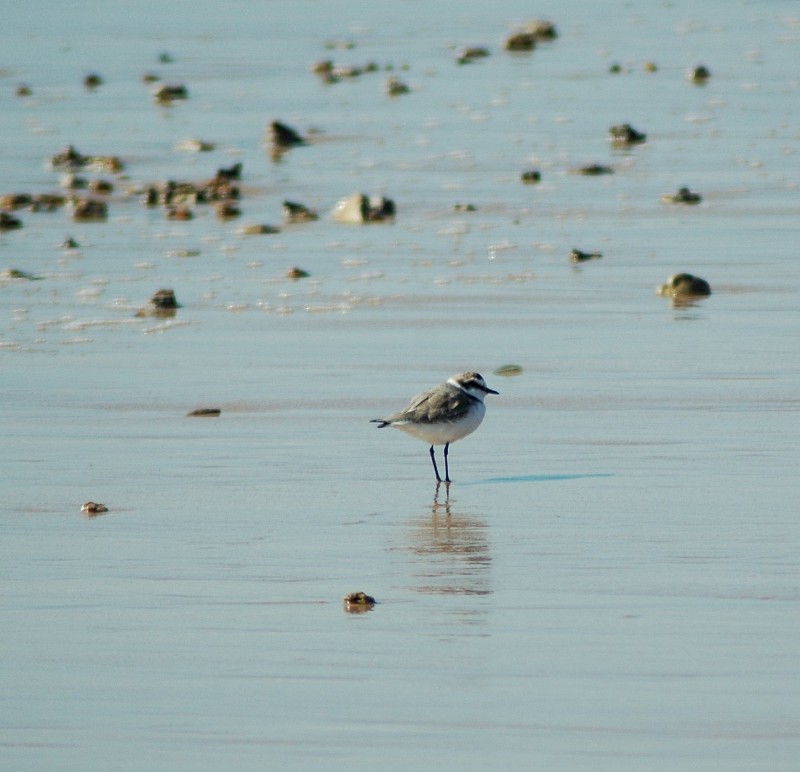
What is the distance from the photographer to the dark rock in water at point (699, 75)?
2523 cm

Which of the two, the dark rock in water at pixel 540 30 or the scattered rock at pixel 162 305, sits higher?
the dark rock in water at pixel 540 30

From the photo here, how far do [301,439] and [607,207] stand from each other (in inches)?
301

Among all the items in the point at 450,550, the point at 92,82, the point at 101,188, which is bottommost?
the point at 450,550

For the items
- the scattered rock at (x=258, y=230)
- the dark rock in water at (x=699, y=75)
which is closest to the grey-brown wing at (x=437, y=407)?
the scattered rock at (x=258, y=230)

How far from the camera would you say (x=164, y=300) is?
12188 millimetres

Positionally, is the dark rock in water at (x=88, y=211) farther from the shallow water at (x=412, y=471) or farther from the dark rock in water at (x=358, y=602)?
the dark rock in water at (x=358, y=602)

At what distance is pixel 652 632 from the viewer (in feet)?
18.4

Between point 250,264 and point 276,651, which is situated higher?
point 250,264

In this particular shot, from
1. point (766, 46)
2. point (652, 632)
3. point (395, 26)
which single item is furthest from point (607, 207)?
point (395, 26)

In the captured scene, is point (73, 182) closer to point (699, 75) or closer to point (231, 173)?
point (231, 173)

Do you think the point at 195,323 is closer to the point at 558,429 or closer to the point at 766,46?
the point at 558,429

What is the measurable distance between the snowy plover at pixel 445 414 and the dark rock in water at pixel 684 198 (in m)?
7.44

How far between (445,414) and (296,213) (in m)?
7.85

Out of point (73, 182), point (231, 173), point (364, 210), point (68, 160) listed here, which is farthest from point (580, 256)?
point (68, 160)
